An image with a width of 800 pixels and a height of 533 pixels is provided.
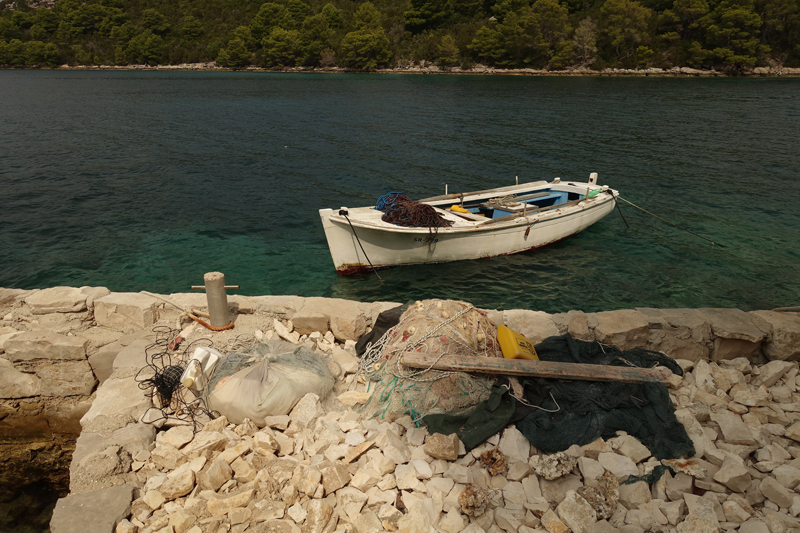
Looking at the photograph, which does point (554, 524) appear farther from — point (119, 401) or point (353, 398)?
point (119, 401)

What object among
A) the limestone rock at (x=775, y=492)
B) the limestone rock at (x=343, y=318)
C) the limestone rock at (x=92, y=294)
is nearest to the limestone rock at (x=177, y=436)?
the limestone rock at (x=343, y=318)

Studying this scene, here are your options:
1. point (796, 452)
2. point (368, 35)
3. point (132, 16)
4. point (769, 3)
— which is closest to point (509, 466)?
point (796, 452)

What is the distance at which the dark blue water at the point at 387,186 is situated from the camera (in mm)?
10805

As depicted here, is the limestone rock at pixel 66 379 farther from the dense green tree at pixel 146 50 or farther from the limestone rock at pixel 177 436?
the dense green tree at pixel 146 50

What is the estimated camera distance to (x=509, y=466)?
4.09 m

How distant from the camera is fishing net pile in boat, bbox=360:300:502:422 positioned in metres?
4.72

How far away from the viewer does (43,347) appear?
5836 mm

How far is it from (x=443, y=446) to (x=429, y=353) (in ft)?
3.52

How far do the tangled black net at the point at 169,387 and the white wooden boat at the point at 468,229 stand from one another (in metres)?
4.81

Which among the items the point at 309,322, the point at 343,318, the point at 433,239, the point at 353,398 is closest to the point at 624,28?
the point at 433,239

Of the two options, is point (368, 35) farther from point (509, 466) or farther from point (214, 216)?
point (509, 466)

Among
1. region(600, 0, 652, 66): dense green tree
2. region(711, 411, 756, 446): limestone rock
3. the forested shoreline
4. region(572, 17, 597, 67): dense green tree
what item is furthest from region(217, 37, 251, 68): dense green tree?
region(711, 411, 756, 446): limestone rock

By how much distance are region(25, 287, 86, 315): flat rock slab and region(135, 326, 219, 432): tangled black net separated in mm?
1549

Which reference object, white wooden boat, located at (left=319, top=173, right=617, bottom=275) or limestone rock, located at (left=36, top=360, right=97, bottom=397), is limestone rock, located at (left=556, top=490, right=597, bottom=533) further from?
white wooden boat, located at (left=319, top=173, right=617, bottom=275)
